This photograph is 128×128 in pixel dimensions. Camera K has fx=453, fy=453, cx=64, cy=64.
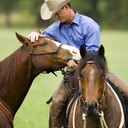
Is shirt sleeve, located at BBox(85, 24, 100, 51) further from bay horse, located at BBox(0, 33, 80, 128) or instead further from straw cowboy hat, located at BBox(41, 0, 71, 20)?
straw cowboy hat, located at BBox(41, 0, 71, 20)

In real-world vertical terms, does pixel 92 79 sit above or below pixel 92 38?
below

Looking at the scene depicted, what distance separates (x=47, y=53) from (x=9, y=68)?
1.84 feet

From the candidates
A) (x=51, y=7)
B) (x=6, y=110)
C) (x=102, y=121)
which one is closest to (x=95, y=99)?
(x=102, y=121)

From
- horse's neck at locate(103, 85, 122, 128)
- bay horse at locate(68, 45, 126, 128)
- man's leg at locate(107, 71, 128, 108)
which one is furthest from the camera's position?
man's leg at locate(107, 71, 128, 108)

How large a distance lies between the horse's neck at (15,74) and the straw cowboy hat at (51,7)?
712 mm

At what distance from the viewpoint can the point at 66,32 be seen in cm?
677

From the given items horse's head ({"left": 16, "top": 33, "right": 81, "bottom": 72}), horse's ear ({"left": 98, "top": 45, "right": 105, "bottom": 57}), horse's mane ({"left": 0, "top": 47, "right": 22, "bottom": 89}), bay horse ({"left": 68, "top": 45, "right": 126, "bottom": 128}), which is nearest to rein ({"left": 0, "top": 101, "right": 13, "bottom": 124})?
horse's mane ({"left": 0, "top": 47, "right": 22, "bottom": 89})

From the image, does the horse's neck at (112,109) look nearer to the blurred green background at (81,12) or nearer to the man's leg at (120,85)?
the man's leg at (120,85)

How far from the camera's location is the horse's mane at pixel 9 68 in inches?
245

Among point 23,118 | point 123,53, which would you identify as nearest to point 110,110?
point 23,118

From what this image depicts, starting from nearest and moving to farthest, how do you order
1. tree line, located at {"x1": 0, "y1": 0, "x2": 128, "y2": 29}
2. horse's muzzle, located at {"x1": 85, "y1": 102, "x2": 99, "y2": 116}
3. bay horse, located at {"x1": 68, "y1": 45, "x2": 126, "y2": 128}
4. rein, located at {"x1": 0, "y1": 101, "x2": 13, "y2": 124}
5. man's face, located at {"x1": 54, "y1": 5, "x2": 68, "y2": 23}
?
1. horse's muzzle, located at {"x1": 85, "y1": 102, "x2": 99, "y2": 116}
2. bay horse, located at {"x1": 68, "y1": 45, "x2": 126, "y2": 128}
3. rein, located at {"x1": 0, "y1": 101, "x2": 13, "y2": 124}
4. man's face, located at {"x1": 54, "y1": 5, "x2": 68, "y2": 23}
5. tree line, located at {"x1": 0, "y1": 0, "x2": 128, "y2": 29}

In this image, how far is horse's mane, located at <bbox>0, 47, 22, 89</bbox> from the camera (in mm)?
6211

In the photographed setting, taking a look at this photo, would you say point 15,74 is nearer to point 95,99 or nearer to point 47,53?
point 47,53

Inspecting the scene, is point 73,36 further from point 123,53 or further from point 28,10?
point 28,10
